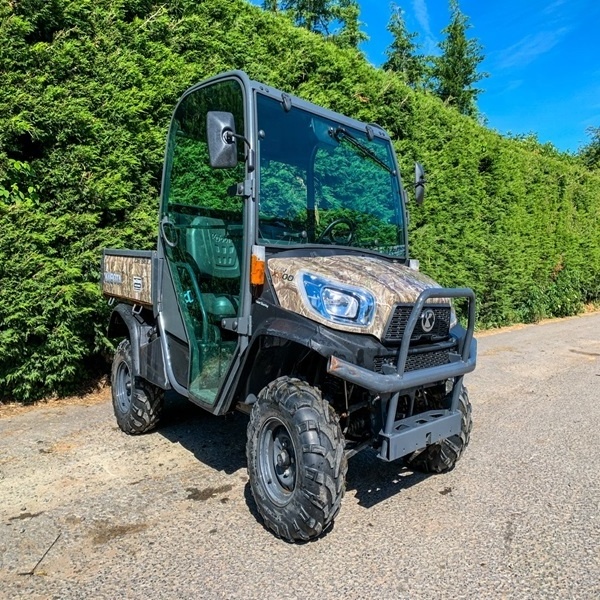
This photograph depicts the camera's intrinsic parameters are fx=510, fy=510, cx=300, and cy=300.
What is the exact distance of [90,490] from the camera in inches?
124

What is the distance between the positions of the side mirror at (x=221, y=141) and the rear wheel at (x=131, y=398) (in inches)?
79.3

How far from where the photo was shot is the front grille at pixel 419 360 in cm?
260

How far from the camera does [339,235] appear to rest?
334 centimetres

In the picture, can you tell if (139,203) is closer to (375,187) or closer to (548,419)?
(375,187)

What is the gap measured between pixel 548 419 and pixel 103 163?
15.6 ft

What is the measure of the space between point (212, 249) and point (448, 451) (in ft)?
6.66

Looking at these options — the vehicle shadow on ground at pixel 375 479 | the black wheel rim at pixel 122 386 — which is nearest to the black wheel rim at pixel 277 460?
the vehicle shadow on ground at pixel 375 479

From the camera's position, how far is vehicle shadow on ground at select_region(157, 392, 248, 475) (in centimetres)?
362

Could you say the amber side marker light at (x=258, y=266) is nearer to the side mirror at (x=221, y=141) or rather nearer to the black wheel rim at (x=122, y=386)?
the side mirror at (x=221, y=141)

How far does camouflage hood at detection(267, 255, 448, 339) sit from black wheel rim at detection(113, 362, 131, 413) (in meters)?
2.01

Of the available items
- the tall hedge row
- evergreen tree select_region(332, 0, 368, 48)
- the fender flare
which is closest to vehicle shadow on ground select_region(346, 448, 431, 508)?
the fender flare

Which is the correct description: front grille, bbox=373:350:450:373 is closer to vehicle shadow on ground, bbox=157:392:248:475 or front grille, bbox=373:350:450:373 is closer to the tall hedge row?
vehicle shadow on ground, bbox=157:392:248:475

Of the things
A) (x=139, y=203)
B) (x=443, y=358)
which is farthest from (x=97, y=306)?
(x=443, y=358)

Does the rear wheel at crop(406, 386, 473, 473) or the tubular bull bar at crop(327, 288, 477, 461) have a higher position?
the tubular bull bar at crop(327, 288, 477, 461)
